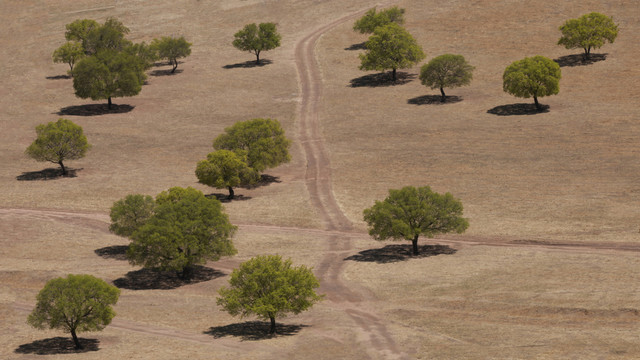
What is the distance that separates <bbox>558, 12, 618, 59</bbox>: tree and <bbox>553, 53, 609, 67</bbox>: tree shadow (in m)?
0.89

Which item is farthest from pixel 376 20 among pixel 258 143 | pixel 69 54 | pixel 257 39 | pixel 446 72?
pixel 258 143

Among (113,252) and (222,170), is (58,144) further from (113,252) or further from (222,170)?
(113,252)

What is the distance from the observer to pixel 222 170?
359 ft

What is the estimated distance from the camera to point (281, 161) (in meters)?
116

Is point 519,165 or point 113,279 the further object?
point 519,165

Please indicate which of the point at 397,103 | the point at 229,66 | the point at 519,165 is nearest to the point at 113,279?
the point at 519,165

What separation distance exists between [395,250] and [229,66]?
88.3 meters

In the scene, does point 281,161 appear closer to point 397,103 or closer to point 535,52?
point 397,103

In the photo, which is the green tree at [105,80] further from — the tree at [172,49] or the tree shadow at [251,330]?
the tree shadow at [251,330]

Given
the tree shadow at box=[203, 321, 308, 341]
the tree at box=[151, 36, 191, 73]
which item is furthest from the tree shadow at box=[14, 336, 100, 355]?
the tree at box=[151, 36, 191, 73]

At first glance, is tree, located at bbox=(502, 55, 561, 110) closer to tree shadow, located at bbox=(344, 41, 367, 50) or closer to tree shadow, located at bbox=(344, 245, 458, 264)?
tree shadow, located at bbox=(344, 41, 367, 50)

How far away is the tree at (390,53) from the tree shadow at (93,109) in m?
41.9

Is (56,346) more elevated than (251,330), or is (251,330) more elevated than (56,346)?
(251,330)

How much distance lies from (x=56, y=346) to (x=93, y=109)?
87453 mm
